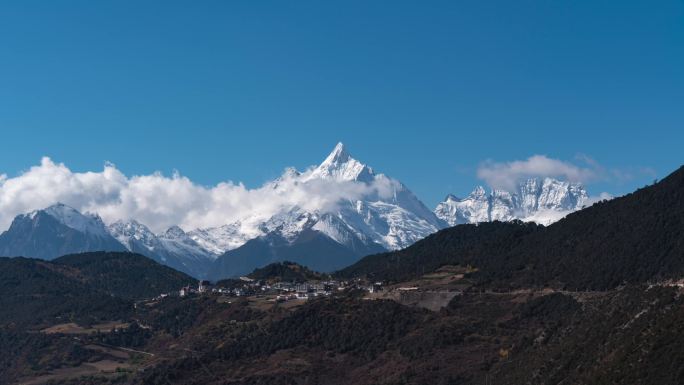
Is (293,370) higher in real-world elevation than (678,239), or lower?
lower

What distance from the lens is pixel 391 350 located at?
19712cm

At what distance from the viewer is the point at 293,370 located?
193750 millimetres

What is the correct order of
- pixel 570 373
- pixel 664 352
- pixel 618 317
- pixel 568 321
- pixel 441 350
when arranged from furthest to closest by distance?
pixel 441 350
pixel 568 321
pixel 618 317
pixel 570 373
pixel 664 352

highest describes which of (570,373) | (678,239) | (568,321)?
(678,239)

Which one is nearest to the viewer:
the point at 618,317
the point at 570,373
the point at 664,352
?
the point at 664,352

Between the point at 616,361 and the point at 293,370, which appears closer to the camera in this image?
the point at 616,361

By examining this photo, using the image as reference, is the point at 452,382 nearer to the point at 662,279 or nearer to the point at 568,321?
the point at 568,321

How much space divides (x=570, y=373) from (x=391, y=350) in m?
71.3

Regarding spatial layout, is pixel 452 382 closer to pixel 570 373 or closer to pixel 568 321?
pixel 568 321

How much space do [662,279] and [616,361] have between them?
2088 inches

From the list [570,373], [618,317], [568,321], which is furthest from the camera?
[568,321]

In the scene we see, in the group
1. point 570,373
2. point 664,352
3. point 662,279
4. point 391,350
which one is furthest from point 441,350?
point 664,352

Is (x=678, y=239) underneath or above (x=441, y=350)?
above

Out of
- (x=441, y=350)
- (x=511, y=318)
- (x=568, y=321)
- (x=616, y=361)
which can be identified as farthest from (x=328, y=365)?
(x=616, y=361)
